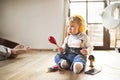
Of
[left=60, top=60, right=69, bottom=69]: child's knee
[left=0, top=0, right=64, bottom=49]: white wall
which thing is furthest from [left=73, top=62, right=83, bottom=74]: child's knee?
[left=0, top=0, right=64, bottom=49]: white wall

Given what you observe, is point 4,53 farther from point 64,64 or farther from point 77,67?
point 77,67

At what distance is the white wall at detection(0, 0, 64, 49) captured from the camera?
3571mm

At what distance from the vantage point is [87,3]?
3.69 metres

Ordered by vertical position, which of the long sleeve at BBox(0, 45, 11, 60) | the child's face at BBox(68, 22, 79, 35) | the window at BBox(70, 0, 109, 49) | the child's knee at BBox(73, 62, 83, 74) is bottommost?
the child's knee at BBox(73, 62, 83, 74)

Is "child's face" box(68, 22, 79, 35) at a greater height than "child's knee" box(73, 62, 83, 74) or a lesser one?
greater

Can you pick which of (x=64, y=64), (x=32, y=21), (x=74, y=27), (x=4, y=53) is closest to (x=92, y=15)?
(x=32, y=21)

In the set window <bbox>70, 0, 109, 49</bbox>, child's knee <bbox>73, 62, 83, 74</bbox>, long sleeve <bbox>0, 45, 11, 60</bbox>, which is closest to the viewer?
child's knee <bbox>73, 62, 83, 74</bbox>

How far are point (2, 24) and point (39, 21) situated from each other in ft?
2.19

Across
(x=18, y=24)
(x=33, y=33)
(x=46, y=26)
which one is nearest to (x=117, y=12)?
(x=46, y=26)

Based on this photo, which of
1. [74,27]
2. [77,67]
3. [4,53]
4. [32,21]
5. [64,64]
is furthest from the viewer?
[32,21]

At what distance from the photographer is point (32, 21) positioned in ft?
11.9

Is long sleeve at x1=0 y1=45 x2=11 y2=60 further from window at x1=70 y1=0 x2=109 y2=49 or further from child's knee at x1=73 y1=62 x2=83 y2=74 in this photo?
window at x1=70 y1=0 x2=109 y2=49

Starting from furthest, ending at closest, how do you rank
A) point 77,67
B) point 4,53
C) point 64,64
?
→ point 4,53 → point 64,64 → point 77,67

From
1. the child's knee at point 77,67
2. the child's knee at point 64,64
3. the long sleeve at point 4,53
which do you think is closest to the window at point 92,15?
the long sleeve at point 4,53
